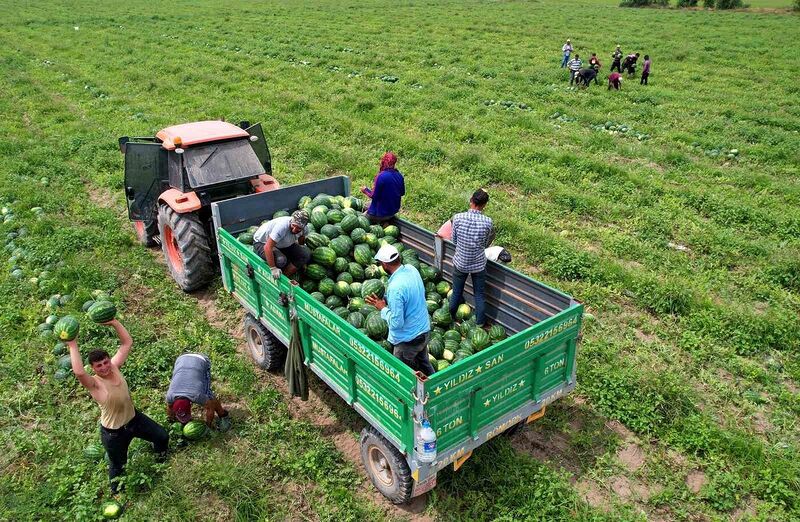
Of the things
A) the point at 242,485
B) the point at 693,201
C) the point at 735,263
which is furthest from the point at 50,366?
the point at 693,201

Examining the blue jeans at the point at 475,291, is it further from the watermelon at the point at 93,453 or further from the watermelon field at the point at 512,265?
the watermelon at the point at 93,453

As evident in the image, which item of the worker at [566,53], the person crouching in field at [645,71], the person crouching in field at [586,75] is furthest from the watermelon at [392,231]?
the worker at [566,53]

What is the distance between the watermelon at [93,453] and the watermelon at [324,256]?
3304mm

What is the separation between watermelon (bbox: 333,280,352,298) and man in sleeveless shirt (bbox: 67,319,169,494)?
2.60 m

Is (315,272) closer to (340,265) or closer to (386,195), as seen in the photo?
(340,265)

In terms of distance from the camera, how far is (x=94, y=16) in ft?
140

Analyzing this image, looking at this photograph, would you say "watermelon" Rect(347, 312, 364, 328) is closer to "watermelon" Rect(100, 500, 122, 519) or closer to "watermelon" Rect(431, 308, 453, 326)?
"watermelon" Rect(431, 308, 453, 326)

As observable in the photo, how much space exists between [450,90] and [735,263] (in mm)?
13247

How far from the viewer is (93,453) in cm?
610

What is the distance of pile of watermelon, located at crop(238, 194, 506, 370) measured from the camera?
6.53 meters

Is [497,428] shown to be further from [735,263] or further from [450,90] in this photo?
[450,90]

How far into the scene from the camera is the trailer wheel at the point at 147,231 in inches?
406

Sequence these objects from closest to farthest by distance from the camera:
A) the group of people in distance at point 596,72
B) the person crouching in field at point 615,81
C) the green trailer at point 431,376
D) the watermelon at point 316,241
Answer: the green trailer at point 431,376 < the watermelon at point 316,241 < the person crouching in field at point 615,81 < the group of people in distance at point 596,72

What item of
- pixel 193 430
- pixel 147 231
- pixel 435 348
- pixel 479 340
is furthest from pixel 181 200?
pixel 479 340
